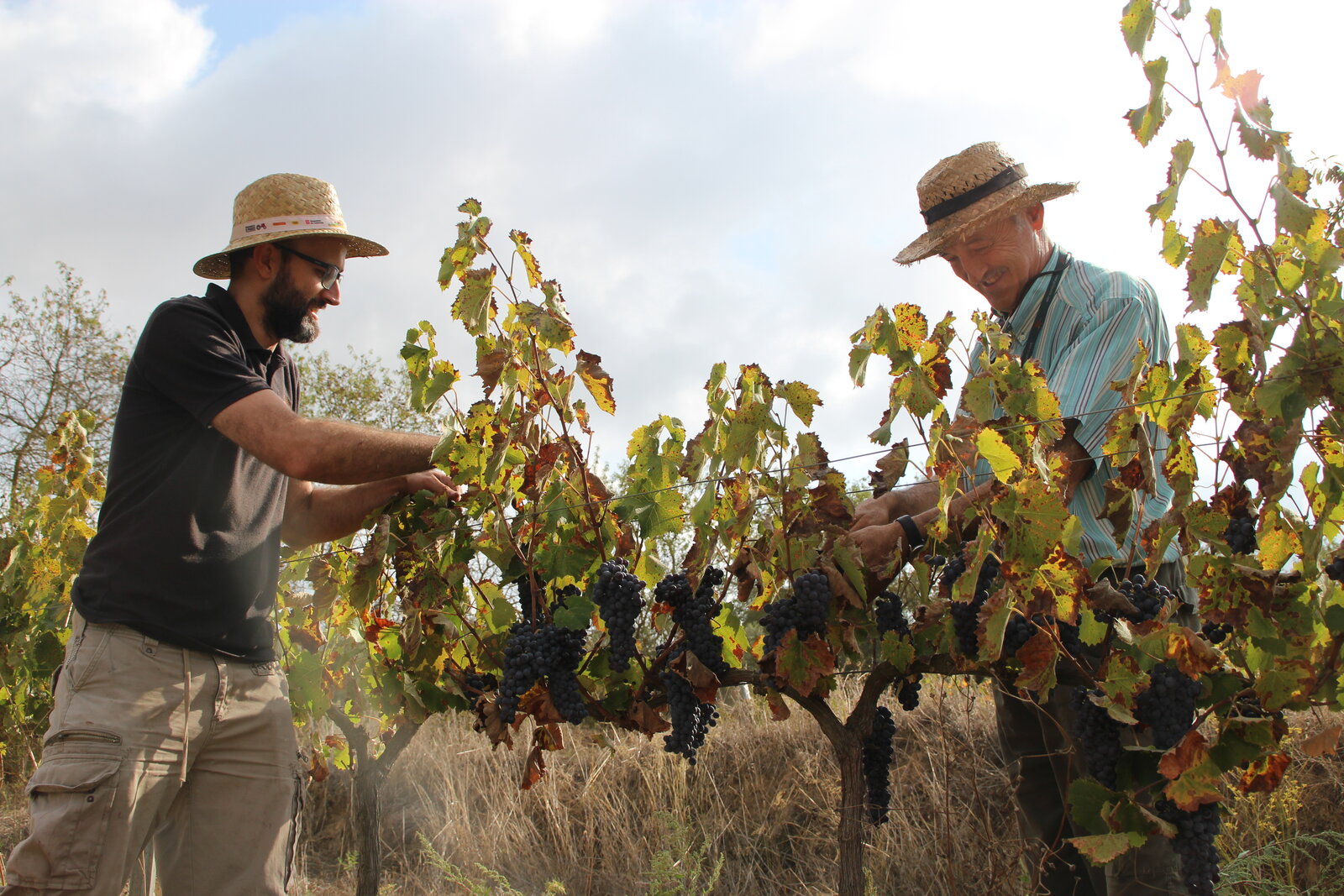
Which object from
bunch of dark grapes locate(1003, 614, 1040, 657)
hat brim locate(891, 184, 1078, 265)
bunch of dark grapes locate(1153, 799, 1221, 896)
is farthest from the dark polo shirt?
bunch of dark grapes locate(1153, 799, 1221, 896)

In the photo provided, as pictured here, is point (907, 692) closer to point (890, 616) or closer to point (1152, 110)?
point (890, 616)

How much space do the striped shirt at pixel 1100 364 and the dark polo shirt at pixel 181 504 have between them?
5.94 feet

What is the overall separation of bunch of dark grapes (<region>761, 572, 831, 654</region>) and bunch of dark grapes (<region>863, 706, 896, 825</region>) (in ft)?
1.24

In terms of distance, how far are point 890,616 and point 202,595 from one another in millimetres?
1651

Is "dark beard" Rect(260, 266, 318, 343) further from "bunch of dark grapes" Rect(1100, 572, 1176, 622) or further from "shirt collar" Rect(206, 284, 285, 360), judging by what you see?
"bunch of dark grapes" Rect(1100, 572, 1176, 622)

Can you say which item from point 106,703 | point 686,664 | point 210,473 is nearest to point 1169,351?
point 686,664

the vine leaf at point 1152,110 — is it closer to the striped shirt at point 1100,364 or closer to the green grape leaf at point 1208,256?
the green grape leaf at point 1208,256

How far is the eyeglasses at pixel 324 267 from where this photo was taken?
8.71 feet

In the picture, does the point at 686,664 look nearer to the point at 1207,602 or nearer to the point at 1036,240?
the point at 1207,602

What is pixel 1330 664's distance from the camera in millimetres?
1795

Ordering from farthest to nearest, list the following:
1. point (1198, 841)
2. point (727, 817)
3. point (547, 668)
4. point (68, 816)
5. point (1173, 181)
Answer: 1. point (727, 817)
2. point (547, 668)
3. point (68, 816)
4. point (1173, 181)
5. point (1198, 841)

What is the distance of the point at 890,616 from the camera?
2129 mm

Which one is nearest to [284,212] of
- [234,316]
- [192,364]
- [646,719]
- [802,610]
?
[234,316]

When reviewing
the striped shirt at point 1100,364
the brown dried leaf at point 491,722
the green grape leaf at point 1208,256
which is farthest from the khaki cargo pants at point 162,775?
the green grape leaf at point 1208,256
